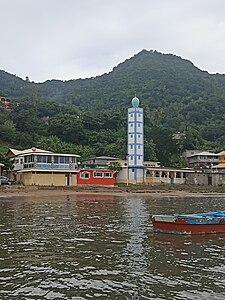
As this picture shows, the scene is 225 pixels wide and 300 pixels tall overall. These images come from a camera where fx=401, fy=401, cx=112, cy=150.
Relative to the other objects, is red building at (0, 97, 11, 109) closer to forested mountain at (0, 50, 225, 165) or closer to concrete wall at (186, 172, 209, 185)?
forested mountain at (0, 50, 225, 165)

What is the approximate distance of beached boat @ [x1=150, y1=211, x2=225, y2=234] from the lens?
680 inches

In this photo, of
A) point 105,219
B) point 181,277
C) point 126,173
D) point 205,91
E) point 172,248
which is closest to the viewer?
point 181,277

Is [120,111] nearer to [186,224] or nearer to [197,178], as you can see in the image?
[197,178]

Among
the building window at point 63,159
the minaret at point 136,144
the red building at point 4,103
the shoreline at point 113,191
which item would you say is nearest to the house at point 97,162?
the minaret at point 136,144

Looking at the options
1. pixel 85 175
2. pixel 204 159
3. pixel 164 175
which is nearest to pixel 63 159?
pixel 85 175

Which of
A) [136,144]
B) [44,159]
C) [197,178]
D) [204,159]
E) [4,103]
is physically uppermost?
A: [4,103]

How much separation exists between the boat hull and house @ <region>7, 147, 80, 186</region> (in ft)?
138

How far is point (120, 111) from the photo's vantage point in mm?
115875

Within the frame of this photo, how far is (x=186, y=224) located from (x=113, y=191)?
4079 cm

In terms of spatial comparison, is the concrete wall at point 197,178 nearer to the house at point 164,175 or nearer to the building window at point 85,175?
the house at point 164,175

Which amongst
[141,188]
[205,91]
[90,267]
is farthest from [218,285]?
[205,91]

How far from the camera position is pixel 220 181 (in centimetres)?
7719

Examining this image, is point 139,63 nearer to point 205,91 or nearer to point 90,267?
point 205,91

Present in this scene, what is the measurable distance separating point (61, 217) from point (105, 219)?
269cm
